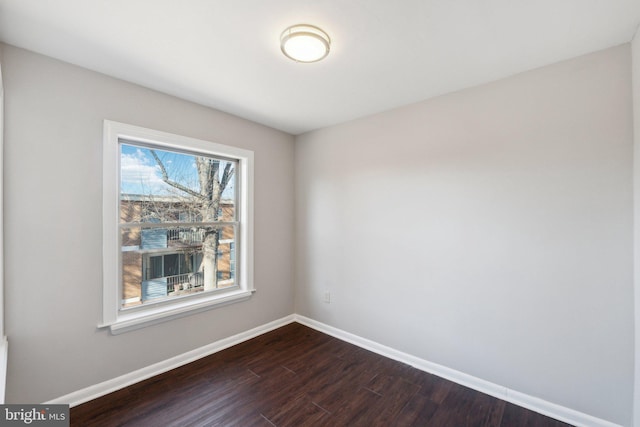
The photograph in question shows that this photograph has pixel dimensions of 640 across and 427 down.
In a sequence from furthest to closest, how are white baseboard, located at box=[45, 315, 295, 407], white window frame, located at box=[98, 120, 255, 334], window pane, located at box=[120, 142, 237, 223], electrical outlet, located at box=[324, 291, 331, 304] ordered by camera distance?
1. electrical outlet, located at box=[324, 291, 331, 304]
2. window pane, located at box=[120, 142, 237, 223]
3. white window frame, located at box=[98, 120, 255, 334]
4. white baseboard, located at box=[45, 315, 295, 407]

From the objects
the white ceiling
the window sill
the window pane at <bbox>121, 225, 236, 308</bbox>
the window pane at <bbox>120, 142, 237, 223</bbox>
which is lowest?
the window sill

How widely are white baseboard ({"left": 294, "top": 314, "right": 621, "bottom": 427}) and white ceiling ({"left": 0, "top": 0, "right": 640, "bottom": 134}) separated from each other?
2422 mm

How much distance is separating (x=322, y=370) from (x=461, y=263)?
61.7 inches

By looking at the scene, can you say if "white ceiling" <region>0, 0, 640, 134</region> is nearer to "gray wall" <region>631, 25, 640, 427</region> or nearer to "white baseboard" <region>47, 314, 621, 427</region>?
"gray wall" <region>631, 25, 640, 427</region>

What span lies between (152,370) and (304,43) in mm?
2846

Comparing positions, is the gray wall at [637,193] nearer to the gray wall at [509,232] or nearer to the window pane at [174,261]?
the gray wall at [509,232]

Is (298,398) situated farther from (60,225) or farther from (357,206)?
(60,225)

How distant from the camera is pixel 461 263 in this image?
92.0 inches

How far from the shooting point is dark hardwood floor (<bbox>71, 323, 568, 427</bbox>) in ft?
6.21

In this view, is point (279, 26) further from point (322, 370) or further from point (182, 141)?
point (322, 370)

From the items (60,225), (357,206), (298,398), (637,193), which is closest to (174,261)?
(60,225)

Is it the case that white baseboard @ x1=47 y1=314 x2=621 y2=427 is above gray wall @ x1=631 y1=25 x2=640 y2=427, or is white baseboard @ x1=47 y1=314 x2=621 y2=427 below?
below

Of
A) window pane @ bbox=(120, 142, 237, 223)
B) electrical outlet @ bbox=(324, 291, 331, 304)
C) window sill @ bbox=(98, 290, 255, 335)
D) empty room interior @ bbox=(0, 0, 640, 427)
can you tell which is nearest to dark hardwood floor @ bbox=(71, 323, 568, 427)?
empty room interior @ bbox=(0, 0, 640, 427)

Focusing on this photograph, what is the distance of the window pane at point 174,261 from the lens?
2383 millimetres
